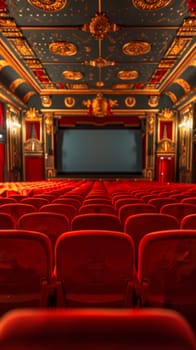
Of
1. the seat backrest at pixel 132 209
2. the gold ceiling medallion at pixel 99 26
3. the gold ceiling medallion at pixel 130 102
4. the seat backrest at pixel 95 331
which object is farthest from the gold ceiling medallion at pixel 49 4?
the gold ceiling medallion at pixel 130 102

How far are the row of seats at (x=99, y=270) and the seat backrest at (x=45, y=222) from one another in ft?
2.53

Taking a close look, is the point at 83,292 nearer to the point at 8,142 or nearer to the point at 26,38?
the point at 26,38

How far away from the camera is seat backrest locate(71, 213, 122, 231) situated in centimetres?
215

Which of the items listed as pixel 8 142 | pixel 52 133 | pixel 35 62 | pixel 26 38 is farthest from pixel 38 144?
pixel 26 38

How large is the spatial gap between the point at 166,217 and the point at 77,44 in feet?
30.8

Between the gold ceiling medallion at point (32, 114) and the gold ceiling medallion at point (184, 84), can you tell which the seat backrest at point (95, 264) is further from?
the gold ceiling medallion at point (32, 114)

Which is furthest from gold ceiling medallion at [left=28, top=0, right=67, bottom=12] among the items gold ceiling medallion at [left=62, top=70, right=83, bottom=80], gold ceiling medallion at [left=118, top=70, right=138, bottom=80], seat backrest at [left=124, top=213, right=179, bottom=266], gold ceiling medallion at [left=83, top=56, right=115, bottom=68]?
seat backrest at [left=124, top=213, right=179, bottom=266]

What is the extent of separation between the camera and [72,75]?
12.9m

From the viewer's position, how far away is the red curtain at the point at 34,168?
16.1 m

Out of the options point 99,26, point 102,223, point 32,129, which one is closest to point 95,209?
point 102,223

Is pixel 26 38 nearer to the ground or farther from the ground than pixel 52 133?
Result: farther from the ground

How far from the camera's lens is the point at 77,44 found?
954cm

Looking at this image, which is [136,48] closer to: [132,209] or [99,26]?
[99,26]

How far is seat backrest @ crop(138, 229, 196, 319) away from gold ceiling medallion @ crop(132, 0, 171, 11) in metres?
7.83
